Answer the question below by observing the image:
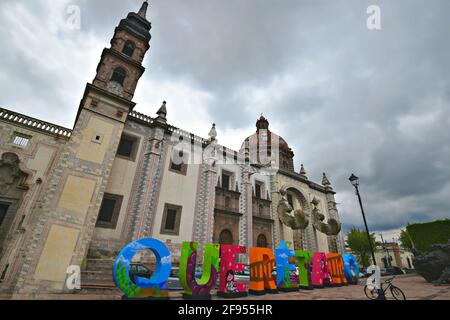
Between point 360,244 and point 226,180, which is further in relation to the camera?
point 360,244

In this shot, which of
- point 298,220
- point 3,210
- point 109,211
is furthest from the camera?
point 298,220

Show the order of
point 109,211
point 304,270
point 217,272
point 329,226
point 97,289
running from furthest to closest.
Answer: point 329,226 < point 109,211 < point 304,270 < point 97,289 < point 217,272

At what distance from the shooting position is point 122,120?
15.0 metres

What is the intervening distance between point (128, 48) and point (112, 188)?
12.4 meters

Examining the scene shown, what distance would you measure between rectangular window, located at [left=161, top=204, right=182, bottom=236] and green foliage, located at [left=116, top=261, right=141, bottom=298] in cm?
855

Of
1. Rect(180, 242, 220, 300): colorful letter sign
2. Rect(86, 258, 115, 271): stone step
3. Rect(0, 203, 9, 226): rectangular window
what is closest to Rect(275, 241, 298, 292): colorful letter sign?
Rect(180, 242, 220, 300): colorful letter sign

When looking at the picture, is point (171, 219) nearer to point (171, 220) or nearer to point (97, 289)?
point (171, 220)

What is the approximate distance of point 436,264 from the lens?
13.4 metres

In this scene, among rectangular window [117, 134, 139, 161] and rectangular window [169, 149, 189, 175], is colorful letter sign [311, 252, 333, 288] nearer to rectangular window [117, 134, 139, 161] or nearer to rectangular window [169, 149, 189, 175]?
rectangular window [169, 149, 189, 175]

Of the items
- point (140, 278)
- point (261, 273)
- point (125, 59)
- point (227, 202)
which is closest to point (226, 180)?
point (227, 202)

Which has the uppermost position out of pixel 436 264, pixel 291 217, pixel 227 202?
pixel 227 202

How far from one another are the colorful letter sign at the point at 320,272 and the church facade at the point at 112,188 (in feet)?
24.4
